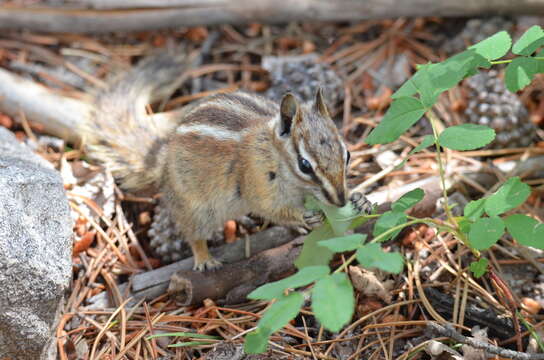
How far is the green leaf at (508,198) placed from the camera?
1881 mm

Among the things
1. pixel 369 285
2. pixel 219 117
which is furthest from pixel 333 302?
pixel 219 117

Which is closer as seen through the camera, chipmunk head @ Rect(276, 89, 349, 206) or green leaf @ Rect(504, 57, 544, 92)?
→ green leaf @ Rect(504, 57, 544, 92)

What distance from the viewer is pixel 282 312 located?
5.00 ft

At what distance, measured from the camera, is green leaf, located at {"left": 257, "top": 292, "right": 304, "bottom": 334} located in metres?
1.50

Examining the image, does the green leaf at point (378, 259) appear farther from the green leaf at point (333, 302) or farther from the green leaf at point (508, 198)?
the green leaf at point (508, 198)

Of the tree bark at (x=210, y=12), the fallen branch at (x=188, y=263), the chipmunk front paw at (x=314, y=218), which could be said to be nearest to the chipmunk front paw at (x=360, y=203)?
the chipmunk front paw at (x=314, y=218)

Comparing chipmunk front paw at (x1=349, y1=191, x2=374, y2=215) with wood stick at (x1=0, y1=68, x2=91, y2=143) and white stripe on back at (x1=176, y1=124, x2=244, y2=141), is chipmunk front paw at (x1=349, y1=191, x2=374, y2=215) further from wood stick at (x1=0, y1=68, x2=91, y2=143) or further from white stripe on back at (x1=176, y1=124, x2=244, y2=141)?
wood stick at (x1=0, y1=68, x2=91, y2=143)

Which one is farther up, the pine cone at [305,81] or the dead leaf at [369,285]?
the pine cone at [305,81]

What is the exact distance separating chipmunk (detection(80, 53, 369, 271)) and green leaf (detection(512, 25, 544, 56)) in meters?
0.75

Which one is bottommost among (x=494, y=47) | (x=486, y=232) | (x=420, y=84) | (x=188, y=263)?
(x=188, y=263)

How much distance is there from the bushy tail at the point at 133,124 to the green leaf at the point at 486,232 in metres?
1.77

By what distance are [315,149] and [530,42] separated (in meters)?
0.87

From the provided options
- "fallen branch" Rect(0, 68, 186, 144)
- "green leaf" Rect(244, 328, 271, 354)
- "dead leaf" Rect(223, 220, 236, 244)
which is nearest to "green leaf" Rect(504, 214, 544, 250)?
"green leaf" Rect(244, 328, 271, 354)

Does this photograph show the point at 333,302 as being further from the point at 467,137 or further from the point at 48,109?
the point at 48,109
